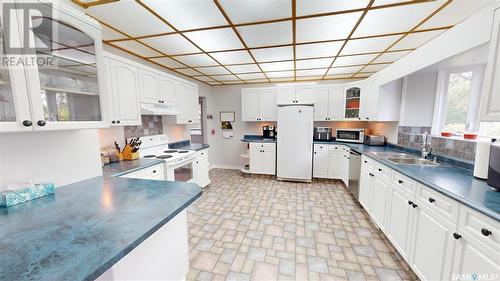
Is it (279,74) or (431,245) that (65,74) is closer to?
(431,245)

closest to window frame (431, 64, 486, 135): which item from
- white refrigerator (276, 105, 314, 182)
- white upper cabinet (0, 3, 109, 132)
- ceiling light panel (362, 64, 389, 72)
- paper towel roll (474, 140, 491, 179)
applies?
ceiling light panel (362, 64, 389, 72)

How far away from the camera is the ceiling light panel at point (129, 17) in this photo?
1.64m

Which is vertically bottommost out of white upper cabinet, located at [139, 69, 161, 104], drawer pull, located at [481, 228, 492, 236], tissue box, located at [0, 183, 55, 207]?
drawer pull, located at [481, 228, 492, 236]

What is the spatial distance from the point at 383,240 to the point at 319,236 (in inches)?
27.7

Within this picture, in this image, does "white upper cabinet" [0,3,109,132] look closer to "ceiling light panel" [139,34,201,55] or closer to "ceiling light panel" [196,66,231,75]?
"ceiling light panel" [139,34,201,55]

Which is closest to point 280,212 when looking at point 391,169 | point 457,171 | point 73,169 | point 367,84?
point 391,169

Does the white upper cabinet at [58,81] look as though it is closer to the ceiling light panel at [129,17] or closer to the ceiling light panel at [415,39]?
the ceiling light panel at [129,17]

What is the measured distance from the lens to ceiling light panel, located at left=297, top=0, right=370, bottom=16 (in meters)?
1.57

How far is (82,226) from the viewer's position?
2.92 feet

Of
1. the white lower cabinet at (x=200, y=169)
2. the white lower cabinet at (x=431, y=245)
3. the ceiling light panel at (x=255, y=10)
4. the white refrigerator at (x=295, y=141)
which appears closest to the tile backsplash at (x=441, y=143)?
the white lower cabinet at (x=431, y=245)

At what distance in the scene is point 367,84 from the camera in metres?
3.67

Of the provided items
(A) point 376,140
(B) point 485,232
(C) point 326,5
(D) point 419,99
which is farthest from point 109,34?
(A) point 376,140

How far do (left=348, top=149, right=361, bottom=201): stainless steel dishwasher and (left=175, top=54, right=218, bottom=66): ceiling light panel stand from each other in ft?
9.37

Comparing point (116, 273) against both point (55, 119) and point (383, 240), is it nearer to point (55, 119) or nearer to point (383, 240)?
point (55, 119)
